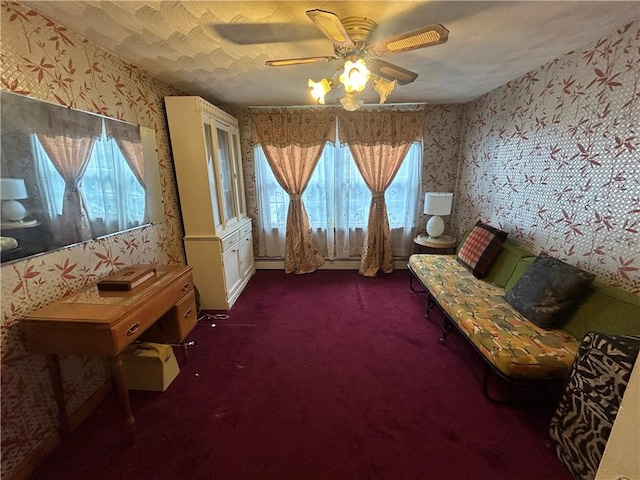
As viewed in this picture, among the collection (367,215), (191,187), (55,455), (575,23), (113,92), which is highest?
(575,23)

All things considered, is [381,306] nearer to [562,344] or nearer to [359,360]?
[359,360]

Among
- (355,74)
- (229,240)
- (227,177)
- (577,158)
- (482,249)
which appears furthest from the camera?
(227,177)

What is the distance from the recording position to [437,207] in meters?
3.30

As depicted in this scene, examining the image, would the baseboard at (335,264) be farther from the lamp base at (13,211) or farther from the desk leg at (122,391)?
the lamp base at (13,211)

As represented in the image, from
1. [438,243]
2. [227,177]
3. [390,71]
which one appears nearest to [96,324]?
[390,71]

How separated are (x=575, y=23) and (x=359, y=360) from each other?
2.52m

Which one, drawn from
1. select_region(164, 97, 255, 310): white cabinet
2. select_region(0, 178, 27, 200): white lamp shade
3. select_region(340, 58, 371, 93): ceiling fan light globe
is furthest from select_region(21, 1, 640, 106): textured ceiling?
select_region(0, 178, 27, 200): white lamp shade

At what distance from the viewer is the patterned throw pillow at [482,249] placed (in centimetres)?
257

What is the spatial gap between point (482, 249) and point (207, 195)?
2.69m

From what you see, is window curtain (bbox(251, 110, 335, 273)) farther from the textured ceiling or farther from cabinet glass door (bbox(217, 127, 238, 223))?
the textured ceiling

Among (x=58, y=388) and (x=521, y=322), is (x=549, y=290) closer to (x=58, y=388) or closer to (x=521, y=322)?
(x=521, y=322)

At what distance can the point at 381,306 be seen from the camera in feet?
9.75

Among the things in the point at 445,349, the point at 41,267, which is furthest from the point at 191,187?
the point at 445,349

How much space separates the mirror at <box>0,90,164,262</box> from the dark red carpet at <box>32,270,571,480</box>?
115cm
